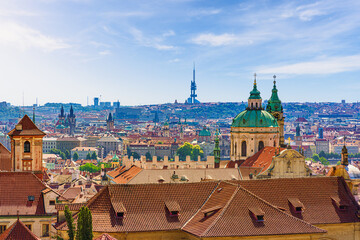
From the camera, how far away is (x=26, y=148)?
56.9 metres

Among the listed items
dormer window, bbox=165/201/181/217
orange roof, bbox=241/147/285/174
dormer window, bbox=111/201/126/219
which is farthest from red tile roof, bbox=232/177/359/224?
orange roof, bbox=241/147/285/174

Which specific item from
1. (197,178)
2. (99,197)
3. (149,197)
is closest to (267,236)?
(149,197)

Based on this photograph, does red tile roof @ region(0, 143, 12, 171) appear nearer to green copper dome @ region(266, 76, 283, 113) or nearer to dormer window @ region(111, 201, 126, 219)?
dormer window @ region(111, 201, 126, 219)

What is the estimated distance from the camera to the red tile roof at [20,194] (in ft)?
152

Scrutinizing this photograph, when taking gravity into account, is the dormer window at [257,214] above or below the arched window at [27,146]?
below

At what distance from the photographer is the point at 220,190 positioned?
4238cm

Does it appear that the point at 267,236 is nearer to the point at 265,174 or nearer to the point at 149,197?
the point at 149,197

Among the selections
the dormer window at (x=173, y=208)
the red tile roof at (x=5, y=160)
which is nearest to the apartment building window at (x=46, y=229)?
the dormer window at (x=173, y=208)

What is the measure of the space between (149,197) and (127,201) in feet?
5.04

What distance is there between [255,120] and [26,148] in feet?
151

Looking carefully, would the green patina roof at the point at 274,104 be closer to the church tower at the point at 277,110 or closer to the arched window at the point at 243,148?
the church tower at the point at 277,110

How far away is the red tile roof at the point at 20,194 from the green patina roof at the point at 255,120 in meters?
51.8

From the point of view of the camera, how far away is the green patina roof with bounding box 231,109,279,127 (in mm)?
95750

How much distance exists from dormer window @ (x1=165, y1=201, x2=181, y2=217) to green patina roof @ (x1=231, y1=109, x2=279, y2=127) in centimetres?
5550
